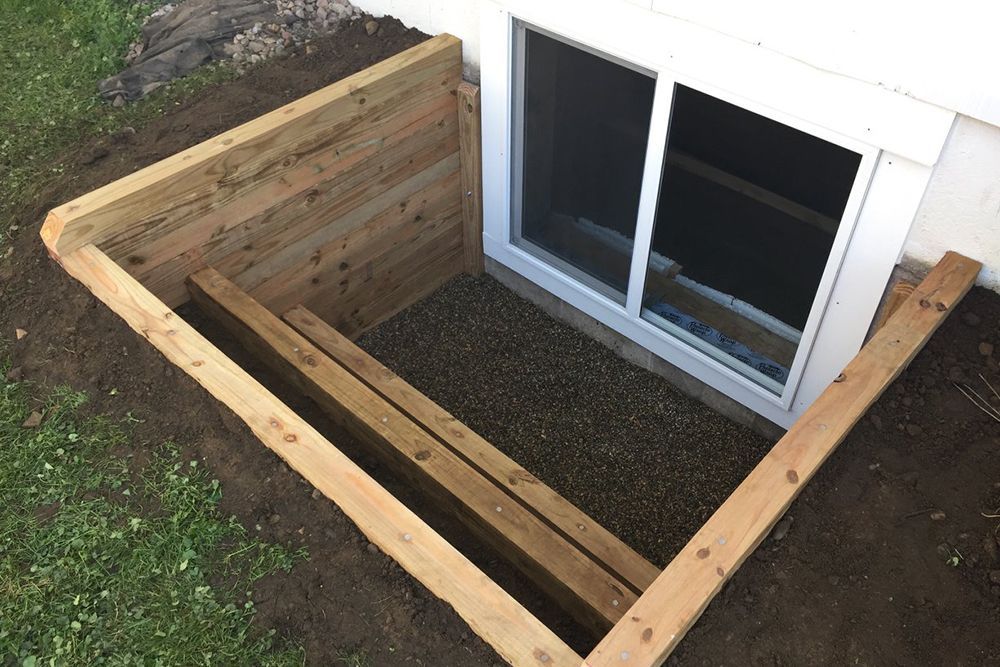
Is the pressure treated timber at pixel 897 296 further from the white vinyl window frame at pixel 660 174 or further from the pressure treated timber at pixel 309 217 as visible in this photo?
the pressure treated timber at pixel 309 217

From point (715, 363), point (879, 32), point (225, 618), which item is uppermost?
point (879, 32)

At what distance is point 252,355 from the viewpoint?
357cm

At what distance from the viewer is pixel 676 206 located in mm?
4199

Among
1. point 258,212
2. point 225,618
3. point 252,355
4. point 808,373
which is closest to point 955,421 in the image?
point 808,373

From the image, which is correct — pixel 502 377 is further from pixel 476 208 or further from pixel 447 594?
pixel 447 594

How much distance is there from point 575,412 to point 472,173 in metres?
1.53

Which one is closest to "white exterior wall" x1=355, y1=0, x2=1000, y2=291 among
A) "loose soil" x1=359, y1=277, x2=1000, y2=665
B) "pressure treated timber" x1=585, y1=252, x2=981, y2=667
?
"pressure treated timber" x1=585, y1=252, x2=981, y2=667

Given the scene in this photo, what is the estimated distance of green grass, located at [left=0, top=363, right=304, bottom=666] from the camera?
224cm

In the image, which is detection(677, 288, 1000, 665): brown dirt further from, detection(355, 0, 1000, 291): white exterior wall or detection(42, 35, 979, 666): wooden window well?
detection(355, 0, 1000, 291): white exterior wall

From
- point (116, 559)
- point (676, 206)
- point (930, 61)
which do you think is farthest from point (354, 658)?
point (676, 206)

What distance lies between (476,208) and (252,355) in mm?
1855

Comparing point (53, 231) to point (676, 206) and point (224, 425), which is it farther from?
point (676, 206)

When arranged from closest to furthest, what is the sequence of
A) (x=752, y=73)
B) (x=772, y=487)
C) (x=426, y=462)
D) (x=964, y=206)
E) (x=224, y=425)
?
(x=772, y=487), (x=224, y=425), (x=964, y=206), (x=426, y=462), (x=752, y=73)

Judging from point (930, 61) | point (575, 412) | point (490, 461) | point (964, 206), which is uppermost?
point (930, 61)
